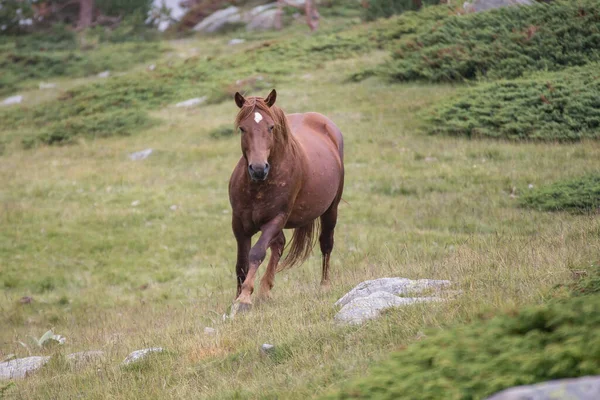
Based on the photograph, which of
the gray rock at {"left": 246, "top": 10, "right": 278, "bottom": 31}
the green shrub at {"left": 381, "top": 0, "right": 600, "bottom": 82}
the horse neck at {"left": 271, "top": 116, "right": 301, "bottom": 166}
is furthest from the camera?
the gray rock at {"left": 246, "top": 10, "right": 278, "bottom": 31}

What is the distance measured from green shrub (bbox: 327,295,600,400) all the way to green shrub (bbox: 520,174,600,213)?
808 centimetres

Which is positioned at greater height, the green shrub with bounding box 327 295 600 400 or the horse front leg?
the green shrub with bounding box 327 295 600 400

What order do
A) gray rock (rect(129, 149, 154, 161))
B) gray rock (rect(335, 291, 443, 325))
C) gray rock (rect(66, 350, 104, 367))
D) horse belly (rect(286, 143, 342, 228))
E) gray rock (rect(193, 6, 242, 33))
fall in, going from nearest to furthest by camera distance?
gray rock (rect(335, 291, 443, 325))
gray rock (rect(66, 350, 104, 367))
horse belly (rect(286, 143, 342, 228))
gray rock (rect(129, 149, 154, 161))
gray rock (rect(193, 6, 242, 33))

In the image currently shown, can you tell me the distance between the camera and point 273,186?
791 cm

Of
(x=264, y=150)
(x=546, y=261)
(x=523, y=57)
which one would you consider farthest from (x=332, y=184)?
(x=523, y=57)

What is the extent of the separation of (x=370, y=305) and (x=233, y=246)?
7525 mm

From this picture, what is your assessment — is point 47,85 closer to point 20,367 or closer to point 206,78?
point 206,78

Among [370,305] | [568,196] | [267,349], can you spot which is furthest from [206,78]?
[267,349]

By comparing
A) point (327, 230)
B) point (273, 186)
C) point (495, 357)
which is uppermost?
point (495, 357)

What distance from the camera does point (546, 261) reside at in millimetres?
6422

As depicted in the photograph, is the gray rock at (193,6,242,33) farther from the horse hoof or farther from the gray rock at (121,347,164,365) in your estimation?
the gray rock at (121,347,164,365)

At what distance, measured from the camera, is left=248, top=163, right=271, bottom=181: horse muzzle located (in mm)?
7168

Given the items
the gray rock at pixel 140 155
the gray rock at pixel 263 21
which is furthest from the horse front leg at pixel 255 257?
the gray rock at pixel 263 21

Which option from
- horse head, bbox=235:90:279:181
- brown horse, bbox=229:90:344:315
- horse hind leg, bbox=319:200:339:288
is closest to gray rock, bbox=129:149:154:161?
horse hind leg, bbox=319:200:339:288
